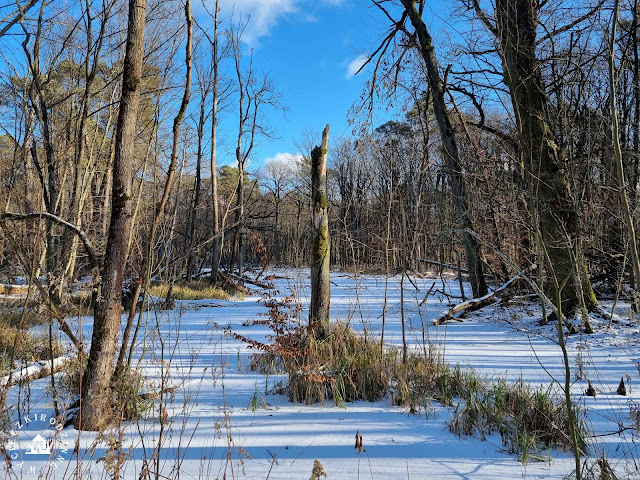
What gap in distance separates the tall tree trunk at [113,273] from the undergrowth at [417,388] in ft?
4.88

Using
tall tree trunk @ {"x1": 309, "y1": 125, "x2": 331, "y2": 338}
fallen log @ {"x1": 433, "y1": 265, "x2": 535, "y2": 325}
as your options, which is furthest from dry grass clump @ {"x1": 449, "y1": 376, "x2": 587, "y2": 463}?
fallen log @ {"x1": 433, "y1": 265, "x2": 535, "y2": 325}

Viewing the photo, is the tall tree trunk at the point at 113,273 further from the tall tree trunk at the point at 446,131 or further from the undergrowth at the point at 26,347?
the tall tree trunk at the point at 446,131

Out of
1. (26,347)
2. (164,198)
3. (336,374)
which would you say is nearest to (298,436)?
(336,374)

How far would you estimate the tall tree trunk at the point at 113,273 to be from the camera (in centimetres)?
261

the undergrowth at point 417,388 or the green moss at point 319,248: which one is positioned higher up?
the green moss at point 319,248

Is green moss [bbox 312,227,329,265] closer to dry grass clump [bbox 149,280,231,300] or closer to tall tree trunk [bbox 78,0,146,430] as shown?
tall tree trunk [bbox 78,0,146,430]

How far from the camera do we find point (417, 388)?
3.53 metres

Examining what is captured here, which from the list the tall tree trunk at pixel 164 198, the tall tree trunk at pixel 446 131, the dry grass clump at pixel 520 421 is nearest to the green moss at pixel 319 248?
the tall tree trunk at pixel 164 198

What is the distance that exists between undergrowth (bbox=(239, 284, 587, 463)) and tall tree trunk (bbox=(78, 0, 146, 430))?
149 centimetres

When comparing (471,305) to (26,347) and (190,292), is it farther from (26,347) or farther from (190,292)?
(190,292)

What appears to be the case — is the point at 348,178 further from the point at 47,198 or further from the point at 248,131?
the point at 47,198

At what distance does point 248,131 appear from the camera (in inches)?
681

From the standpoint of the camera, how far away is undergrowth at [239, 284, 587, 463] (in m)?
2.62

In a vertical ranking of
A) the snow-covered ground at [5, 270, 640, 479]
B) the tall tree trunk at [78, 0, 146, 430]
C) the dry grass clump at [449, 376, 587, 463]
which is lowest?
the snow-covered ground at [5, 270, 640, 479]
